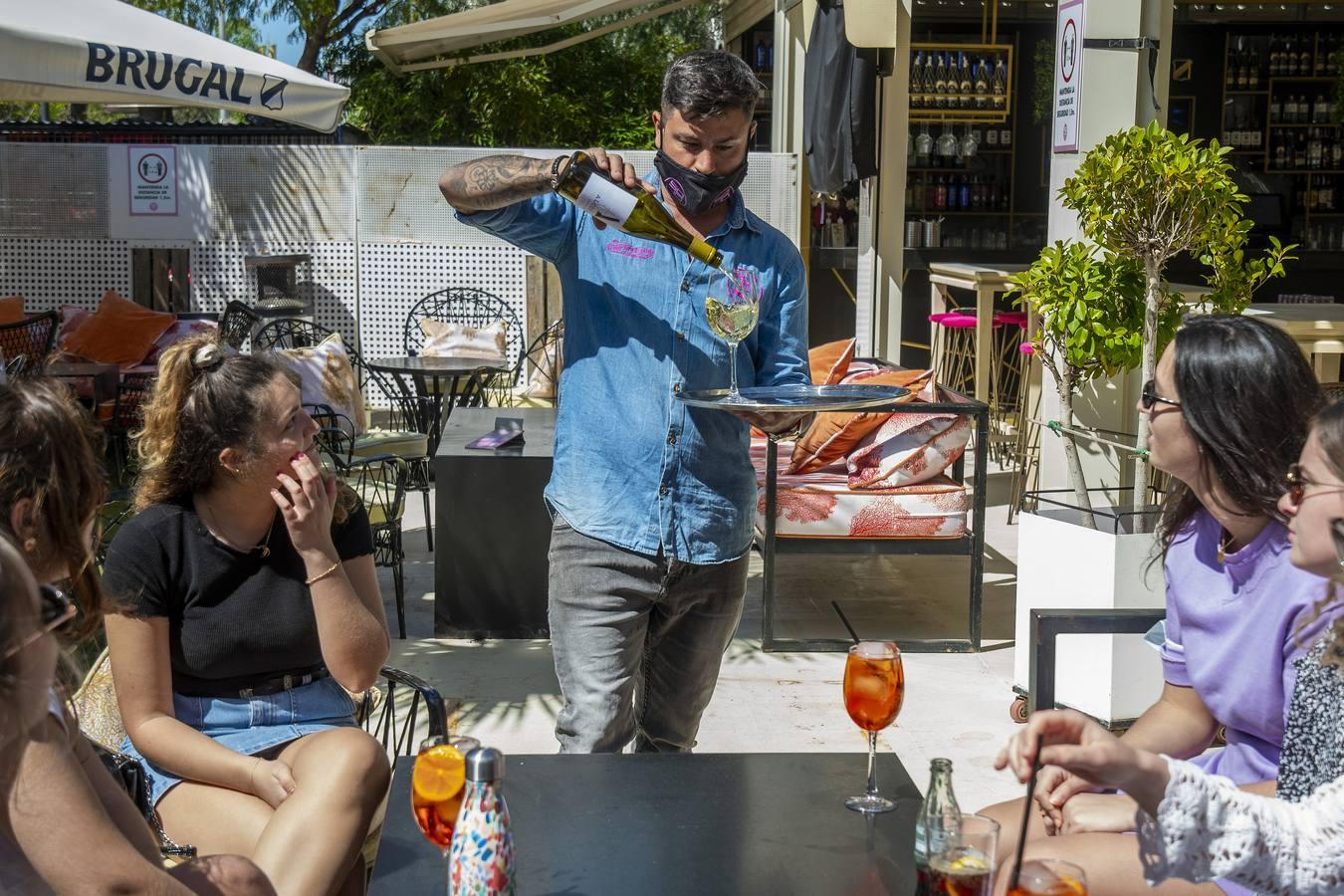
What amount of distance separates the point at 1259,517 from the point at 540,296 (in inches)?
341

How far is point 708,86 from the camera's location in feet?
8.14

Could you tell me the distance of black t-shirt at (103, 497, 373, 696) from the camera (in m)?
2.33

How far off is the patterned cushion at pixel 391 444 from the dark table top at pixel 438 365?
2.66 ft

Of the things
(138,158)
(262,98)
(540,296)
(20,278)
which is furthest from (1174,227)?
(20,278)

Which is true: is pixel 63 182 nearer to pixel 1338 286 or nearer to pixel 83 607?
pixel 83 607

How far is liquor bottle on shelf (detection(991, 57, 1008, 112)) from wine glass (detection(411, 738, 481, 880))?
30.2ft

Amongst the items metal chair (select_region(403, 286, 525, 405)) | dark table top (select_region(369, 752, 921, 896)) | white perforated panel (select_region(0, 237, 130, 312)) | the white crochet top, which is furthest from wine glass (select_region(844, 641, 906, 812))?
white perforated panel (select_region(0, 237, 130, 312))

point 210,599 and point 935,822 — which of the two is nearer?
point 935,822

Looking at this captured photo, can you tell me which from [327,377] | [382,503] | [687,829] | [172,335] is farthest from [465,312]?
[687,829]

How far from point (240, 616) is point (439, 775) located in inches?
32.5

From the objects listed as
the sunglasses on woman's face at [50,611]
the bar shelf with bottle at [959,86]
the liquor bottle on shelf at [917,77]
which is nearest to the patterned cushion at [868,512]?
the sunglasses on woman's face at [50,611]

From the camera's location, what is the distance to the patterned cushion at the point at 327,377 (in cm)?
540

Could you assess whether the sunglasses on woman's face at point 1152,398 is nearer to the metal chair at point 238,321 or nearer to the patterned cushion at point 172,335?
the patterned cushion at point 172,335

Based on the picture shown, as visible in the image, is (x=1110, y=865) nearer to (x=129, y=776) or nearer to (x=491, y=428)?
(x=129, y=776)
